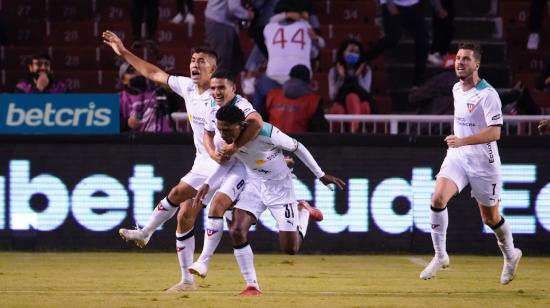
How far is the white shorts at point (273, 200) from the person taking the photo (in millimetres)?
12273

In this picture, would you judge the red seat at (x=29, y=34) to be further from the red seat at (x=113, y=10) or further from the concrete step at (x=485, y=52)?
the concrete step at (x=485, y=52)

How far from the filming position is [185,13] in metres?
21.0

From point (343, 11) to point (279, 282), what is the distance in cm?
910

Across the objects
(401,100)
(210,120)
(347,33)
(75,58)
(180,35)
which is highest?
(210,120)

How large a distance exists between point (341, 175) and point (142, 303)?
582 cm

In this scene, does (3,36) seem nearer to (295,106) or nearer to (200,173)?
(295,106)

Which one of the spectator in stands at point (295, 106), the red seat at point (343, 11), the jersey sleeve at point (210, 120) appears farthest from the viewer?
the red seat at point (343, 11)

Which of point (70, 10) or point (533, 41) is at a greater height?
point (70, 10)

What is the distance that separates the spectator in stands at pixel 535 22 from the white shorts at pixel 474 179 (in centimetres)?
822

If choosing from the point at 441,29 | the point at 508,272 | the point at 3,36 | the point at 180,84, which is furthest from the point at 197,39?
the point at 508,272

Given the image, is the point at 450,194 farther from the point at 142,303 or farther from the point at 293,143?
the point at 142,303

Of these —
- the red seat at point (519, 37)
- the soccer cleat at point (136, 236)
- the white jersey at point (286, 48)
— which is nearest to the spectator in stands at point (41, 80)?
the white jersey at point (286, 48)

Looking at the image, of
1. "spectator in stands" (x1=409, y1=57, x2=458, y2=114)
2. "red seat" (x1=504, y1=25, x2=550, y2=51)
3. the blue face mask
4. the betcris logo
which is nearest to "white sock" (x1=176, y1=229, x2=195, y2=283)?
the betcris logo

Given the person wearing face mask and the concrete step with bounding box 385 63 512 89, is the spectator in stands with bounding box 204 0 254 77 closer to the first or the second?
the person wearing face mask
